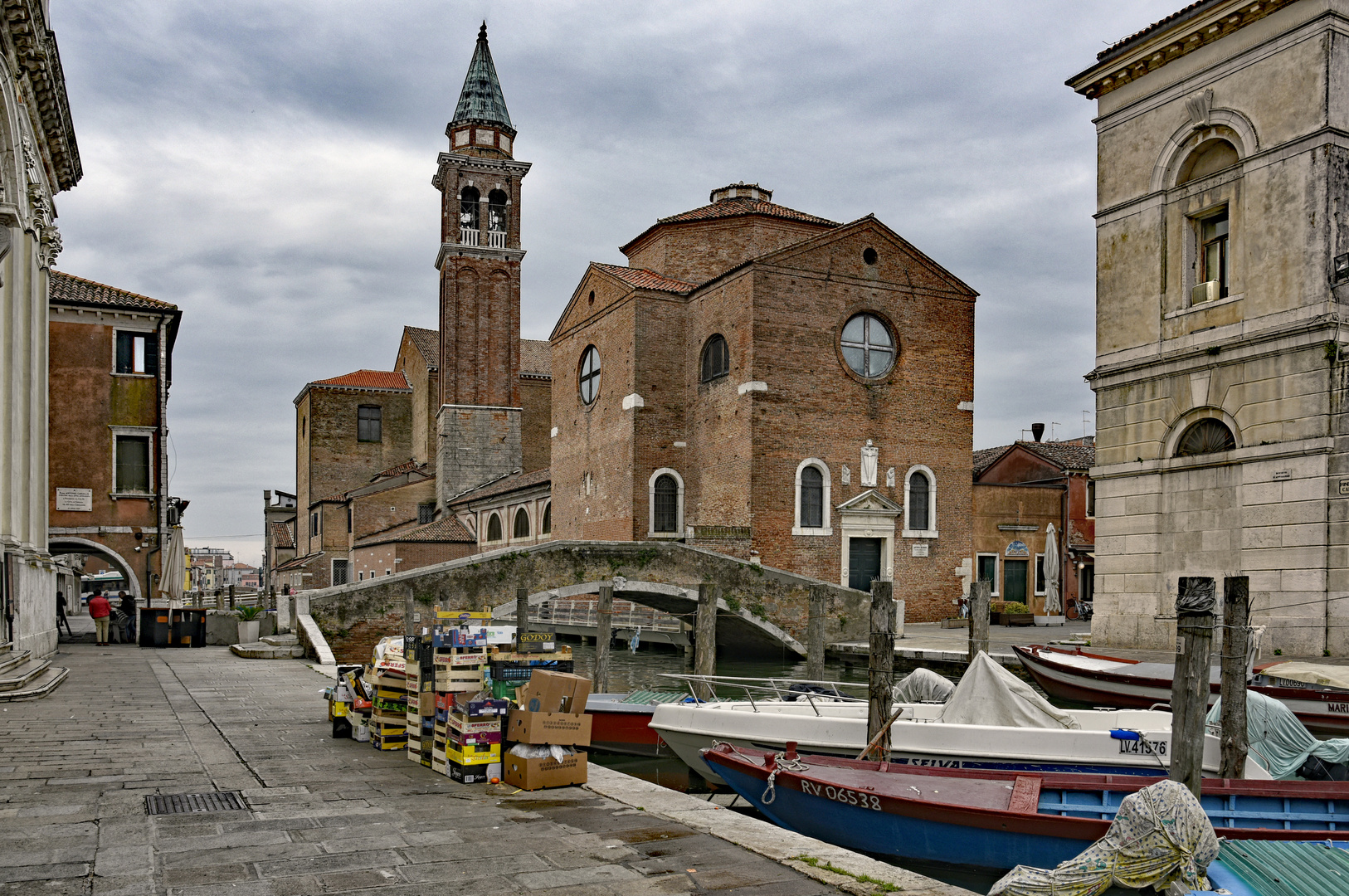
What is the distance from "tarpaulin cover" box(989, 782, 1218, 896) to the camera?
183 inches

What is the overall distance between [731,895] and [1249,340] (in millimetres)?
14633

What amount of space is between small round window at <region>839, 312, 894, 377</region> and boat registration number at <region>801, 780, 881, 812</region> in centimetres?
1938

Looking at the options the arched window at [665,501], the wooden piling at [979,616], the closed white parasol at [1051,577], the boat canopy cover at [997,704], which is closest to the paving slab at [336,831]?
the boat canopy cover at [997,704]

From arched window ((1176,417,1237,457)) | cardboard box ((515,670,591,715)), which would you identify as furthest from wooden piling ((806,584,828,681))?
cardboard box ((515,670,591,715))

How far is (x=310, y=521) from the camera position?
1992 inches

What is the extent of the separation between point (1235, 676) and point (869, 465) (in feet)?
59.3

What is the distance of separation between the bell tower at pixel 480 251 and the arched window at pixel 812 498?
20.3 meters

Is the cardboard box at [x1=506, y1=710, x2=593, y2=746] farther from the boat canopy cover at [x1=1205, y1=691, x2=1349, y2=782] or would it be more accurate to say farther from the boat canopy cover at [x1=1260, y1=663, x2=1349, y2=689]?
the boat canopy cover at [x1=1260, y1=663, x2=1349, y2=689]

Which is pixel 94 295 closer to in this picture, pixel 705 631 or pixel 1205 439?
pixel 705 631

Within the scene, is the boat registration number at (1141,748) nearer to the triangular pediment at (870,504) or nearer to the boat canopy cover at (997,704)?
the boat canopy cover at (997,704)

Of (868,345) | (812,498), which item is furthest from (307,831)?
(868,345)

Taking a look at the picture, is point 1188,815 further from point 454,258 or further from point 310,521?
point 310,521

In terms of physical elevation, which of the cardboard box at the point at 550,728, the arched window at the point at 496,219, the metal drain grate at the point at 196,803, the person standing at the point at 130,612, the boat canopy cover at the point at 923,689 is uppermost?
the arched window at the point at 496,219

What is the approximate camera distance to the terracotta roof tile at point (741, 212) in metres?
30.6
